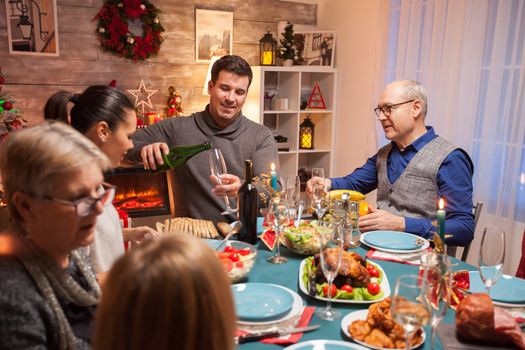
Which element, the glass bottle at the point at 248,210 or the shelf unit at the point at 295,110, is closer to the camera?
the glass bottle at the point at 248,210

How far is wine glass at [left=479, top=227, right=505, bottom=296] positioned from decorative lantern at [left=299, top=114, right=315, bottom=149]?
124 inches

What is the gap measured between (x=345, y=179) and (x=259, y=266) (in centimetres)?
133

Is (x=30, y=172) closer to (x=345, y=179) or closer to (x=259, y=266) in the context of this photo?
(x=259, y=266)

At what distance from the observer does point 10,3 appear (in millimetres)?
3457

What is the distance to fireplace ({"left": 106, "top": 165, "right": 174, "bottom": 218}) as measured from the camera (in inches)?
149

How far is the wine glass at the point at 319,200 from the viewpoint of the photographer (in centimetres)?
194

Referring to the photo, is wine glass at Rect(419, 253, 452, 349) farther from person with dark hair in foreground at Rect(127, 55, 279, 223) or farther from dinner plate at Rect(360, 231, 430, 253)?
person with dark hair in foreground at Rect(127, 55, 279, 223)

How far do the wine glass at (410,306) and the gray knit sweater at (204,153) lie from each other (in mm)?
1581

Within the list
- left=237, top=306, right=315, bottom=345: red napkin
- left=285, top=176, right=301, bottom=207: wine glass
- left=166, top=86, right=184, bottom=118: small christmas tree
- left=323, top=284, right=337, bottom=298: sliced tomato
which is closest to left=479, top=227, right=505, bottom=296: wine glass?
left=323, top=284, right=337, bottom=298: sliced tomato

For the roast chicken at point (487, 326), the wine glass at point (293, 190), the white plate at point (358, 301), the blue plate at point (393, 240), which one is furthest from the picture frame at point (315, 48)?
the roast chicken at point (487, 326)

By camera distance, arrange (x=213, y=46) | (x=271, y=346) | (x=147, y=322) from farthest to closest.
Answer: (x=213, y=46), (x=271, y=346), (x=147, y=322)

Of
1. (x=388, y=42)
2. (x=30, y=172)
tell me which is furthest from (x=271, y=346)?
(x=388, y=42)

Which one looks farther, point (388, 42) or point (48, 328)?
point (388, 42)

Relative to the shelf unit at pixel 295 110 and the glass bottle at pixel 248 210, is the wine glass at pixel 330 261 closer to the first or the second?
the glass bottle at pixel 248 210
